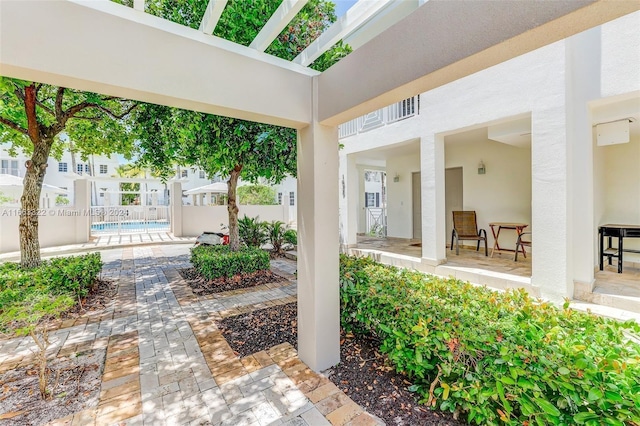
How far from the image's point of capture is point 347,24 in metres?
2.44

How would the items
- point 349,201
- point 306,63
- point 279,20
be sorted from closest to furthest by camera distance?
point 279,20
point 306,63
point 349,201

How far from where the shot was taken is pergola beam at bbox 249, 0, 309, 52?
2109 mm

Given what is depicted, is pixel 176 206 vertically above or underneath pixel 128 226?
above

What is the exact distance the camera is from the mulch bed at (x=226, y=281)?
5.72 metres

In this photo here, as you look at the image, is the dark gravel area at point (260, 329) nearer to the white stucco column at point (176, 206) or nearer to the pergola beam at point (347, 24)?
the pergola beam at point (347, 24)

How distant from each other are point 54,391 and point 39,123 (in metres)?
5.09

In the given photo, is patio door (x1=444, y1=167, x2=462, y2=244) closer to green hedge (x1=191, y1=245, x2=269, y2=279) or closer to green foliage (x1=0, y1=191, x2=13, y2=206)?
green hedge (x1=191, y1=245, x2=269, y2=279)

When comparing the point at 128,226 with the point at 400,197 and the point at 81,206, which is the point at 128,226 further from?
the point at 400,197

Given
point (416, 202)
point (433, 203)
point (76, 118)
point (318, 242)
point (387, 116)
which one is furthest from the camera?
point (416, 202)

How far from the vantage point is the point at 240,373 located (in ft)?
9.58

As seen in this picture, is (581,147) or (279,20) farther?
(581,147)

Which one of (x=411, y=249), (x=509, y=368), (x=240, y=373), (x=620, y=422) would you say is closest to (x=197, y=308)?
(x=240, y=373)

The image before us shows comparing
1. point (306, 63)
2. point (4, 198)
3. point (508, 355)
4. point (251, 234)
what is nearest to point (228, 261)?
point (251, 234)

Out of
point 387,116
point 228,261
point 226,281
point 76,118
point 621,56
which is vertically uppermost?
point 387,116
